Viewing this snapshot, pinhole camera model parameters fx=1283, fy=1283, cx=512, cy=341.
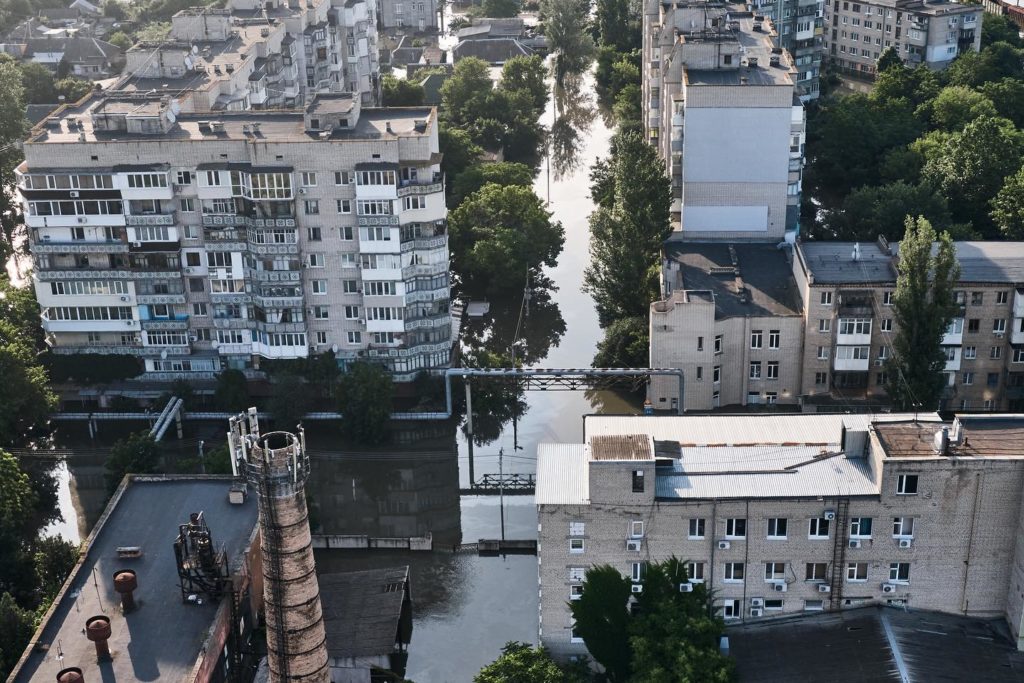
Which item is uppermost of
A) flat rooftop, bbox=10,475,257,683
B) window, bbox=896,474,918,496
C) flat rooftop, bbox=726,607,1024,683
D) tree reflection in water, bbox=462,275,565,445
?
window, bbox=896,474,918,496

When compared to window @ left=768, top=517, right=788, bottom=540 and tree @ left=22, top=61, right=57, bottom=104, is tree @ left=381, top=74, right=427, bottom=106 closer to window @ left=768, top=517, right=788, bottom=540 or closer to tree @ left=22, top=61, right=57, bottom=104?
tree @ left=22, top=61, right=57, bottom=104

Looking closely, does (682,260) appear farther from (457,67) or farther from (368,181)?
(457,67)

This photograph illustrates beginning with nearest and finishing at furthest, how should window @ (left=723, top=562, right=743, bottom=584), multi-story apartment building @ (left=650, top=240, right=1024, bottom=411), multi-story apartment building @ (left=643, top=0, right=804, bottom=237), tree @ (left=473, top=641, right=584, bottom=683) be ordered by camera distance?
tree @ (left=473, top=641, right=584, bottom=683)
window @ (left=723, top=562, right=743, bottom=584)
multi-story apartment building @ (left=650, top=240, right=1024, bottom=411)
multi-story apartment building @ (left=643, top=0, right=804, bottom=237)

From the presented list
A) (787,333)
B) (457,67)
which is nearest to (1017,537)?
(787,333)

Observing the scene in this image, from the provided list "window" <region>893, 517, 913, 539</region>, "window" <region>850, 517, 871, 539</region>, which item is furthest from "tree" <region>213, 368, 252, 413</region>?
"window" <region>893, 517, 913, 539</region>

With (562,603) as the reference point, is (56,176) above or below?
above

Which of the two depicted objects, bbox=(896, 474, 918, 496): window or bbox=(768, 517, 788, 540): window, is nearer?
bbox=(896, 474, 918, 496): window

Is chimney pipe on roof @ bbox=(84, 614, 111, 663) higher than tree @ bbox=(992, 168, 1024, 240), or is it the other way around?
tree @ bbox=(992, 168, 1024, 240)
